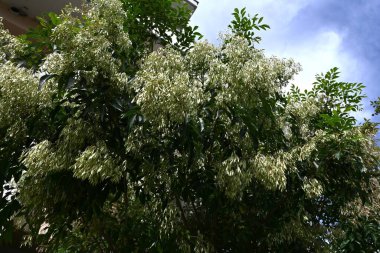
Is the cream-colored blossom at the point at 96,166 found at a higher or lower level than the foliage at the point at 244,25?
lower

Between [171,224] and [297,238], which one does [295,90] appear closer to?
[297,238]

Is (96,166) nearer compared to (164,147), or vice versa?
(96,166)

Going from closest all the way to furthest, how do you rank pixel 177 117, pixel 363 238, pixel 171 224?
pixel 177 117, pixel 171 224, pixel 363 238

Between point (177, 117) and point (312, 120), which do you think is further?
point (312, 120)

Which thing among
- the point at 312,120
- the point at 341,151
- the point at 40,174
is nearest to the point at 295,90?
the point at 312,120

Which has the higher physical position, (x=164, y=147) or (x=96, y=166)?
(x=164, y=147)

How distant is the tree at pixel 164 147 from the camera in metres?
3.48

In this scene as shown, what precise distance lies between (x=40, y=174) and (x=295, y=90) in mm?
3322

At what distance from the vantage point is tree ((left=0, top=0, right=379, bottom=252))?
3.48m

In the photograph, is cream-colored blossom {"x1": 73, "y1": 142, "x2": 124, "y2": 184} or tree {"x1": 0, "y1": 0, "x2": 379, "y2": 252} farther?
tree {"x1": 0, "y1": 0, "x2": 379, "y2": 252}

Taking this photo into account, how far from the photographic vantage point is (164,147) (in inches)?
143

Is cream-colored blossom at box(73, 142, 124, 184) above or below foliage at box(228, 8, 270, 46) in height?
below

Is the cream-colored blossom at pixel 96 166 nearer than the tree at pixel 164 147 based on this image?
Yes

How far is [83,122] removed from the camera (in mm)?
3512
